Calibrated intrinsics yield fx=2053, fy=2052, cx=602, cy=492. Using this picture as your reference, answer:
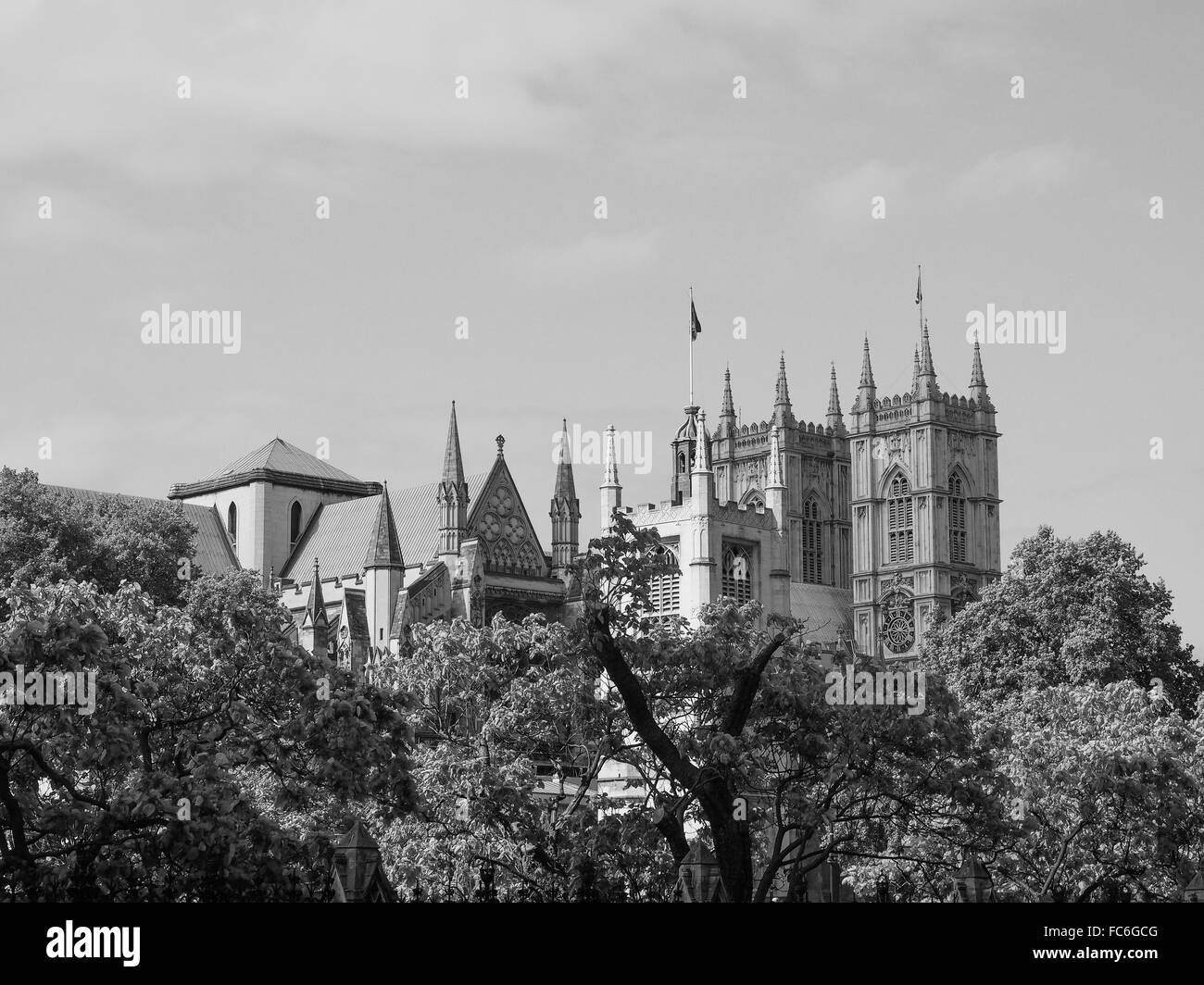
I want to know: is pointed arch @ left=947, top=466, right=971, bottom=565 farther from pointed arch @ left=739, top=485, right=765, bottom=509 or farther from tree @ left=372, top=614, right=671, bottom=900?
tree @ left=372, top=614, right=671, bottom=900

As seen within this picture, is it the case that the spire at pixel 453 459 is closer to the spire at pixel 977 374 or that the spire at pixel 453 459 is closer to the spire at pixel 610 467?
the spire at pixel 610 467

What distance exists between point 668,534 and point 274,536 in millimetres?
23776

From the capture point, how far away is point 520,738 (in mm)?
41031

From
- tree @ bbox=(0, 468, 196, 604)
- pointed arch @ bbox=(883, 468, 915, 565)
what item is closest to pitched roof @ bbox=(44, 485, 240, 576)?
tree @ bbox=(0, 468, 196, 604)

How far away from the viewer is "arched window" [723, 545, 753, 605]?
123 metres

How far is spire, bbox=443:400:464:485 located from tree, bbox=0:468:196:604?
23043 mm

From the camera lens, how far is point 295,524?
413ft

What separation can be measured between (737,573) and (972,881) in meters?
82.4

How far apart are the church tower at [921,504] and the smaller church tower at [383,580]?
62.7 metres

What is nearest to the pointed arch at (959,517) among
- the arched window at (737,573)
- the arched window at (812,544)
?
the arched window at (812,544)

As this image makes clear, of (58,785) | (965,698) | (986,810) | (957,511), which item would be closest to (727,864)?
(986,810)

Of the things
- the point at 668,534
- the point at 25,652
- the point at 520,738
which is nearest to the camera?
the point at 25,652
